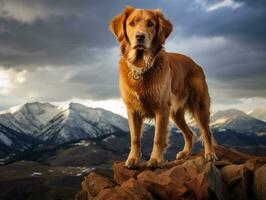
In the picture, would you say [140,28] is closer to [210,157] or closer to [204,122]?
[204,122]

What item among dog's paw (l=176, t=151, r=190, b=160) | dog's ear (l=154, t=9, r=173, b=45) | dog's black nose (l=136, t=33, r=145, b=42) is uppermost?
dog's ear (l=154, t=9, r=173, b=45)

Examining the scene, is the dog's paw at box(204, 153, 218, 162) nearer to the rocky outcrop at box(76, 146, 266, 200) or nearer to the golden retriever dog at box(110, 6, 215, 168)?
the golden retriever dog at box(110, 6, 215, 168)

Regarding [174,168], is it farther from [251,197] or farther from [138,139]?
[251,197]

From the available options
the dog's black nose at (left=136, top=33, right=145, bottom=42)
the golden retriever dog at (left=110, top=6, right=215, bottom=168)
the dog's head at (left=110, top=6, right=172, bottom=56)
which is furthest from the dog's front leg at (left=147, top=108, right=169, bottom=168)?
the dog's black nose at (left=136, top=33, right=145, bottom=42)

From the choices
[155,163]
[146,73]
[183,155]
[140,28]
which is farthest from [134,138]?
[140,28]

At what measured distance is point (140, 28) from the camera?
14617 millimetres

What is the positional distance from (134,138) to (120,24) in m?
4.27

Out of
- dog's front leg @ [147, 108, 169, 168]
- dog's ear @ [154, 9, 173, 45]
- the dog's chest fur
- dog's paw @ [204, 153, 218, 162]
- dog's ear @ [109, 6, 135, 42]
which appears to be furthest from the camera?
dog's paw @ [204, 153, 218, 162]

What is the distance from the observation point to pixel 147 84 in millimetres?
15719

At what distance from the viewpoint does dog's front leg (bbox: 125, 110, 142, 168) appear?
16609 mm

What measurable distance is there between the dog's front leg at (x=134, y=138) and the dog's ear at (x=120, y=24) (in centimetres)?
291

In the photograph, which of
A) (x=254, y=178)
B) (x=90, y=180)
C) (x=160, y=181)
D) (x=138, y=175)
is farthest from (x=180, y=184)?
(x=90, y=180)

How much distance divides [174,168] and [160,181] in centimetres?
78

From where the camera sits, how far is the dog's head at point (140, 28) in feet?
47.5
